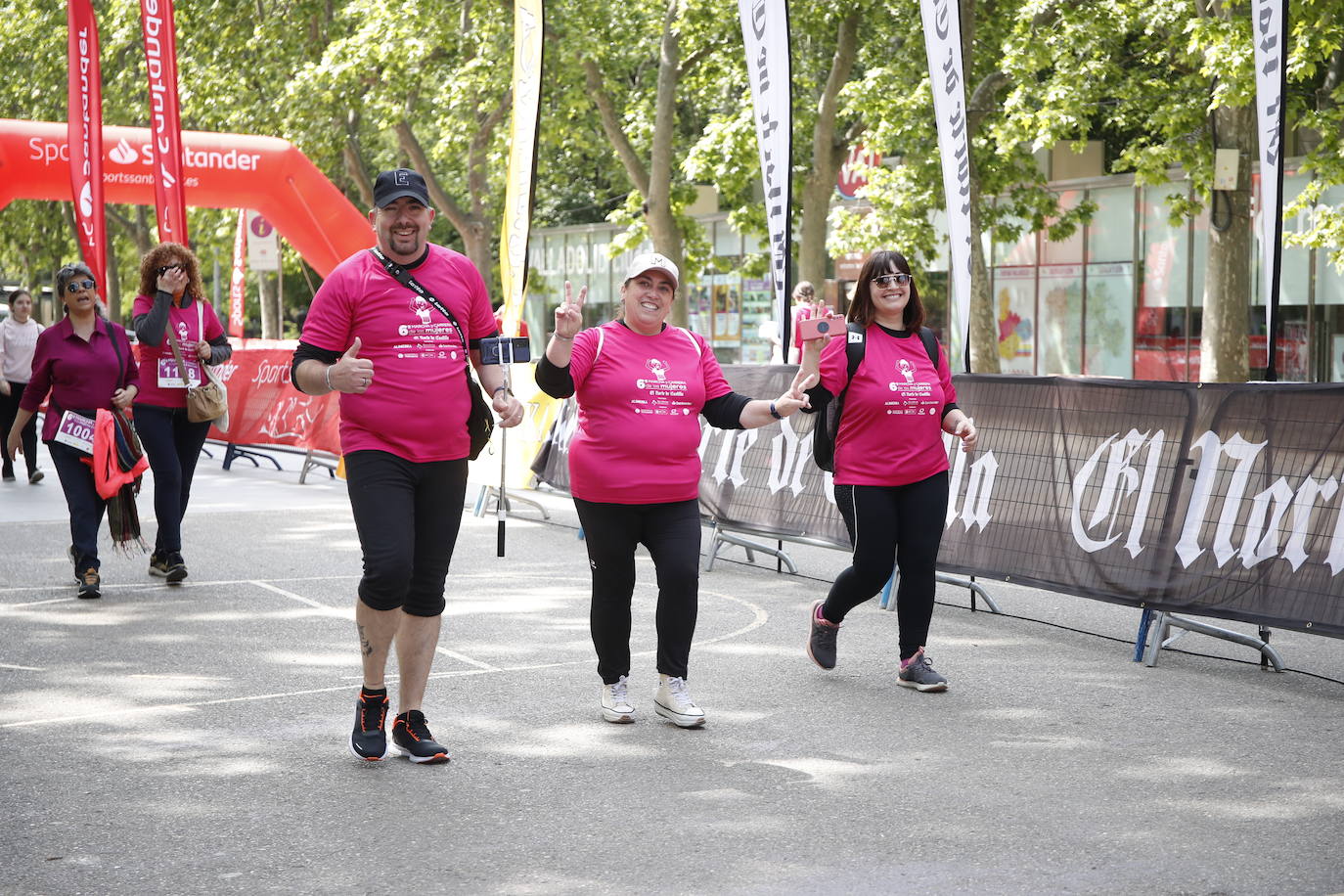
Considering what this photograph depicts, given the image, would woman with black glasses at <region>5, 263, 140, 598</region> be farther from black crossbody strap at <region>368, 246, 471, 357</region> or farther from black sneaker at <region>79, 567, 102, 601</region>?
black crossbody strap at <region>368, 246, 471, 357</region>

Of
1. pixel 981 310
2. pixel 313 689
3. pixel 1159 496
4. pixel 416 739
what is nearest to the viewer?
pixel 416 739

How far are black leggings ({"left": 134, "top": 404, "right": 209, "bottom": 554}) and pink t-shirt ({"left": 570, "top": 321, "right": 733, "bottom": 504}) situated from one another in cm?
413

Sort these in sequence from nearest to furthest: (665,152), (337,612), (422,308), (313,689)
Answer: (422,308), (313,689), (337,612), (665,152)

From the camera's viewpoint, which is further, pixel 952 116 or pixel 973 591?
pixel 952 116

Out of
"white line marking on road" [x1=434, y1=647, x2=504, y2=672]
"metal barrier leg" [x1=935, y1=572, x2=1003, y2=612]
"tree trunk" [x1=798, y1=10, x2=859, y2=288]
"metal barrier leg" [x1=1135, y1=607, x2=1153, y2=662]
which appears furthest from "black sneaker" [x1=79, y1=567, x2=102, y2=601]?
"tree trunk" [x1=798, y1=10, x2=859, y2=288]

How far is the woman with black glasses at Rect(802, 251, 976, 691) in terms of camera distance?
6.63 metres

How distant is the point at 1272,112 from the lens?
8.65m

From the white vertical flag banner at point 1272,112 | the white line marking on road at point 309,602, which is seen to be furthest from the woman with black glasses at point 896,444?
the white line marking on road at point 309,602

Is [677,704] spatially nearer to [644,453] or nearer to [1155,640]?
[644,453]

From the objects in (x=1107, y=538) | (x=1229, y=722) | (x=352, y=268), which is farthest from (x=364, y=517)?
(x=1107, y=538)

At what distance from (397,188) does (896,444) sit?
245cm

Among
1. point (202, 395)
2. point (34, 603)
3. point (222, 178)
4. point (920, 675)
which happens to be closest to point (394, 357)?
point (920, 675)

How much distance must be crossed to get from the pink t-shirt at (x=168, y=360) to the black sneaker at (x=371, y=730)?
4.41 meters

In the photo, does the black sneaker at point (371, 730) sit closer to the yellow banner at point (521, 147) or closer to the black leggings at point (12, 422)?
the yellow banner at point (521, 147)
